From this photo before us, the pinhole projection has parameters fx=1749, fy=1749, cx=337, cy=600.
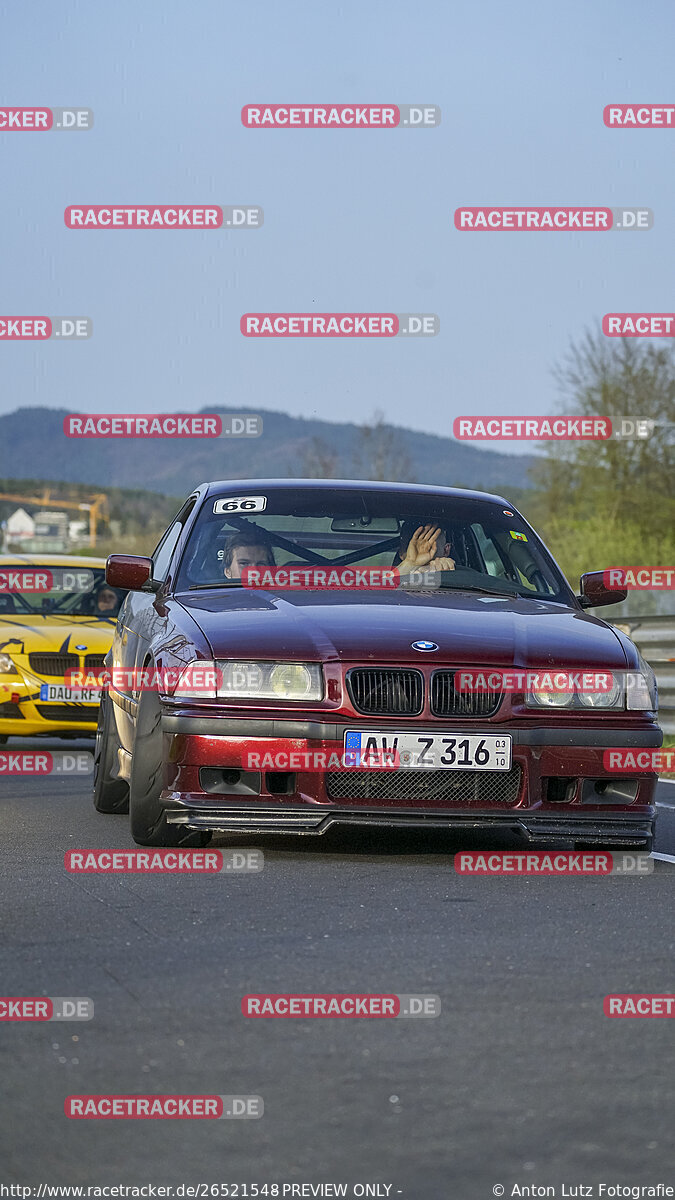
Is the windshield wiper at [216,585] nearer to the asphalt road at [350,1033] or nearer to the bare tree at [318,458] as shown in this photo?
the asphalt road at [350,1033]

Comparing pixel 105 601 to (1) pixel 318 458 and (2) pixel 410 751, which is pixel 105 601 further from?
(1) pixel 318 458

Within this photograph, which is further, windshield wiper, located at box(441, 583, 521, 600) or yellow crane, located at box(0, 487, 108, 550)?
yellow crane, located at box(0, 487, 108, 550)

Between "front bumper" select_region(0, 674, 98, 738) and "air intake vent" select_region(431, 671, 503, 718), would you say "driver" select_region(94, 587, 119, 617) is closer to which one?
"front bumper" select_region(0, 674, 98, 738)

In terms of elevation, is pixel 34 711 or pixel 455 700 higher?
pixel 455 700

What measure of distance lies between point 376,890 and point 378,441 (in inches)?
2406

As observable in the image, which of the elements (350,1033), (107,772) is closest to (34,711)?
(107,772)

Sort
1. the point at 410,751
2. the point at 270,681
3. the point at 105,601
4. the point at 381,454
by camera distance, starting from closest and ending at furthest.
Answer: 1. the point at 410,751
2. the point at 270,681
3. the point at 105,601
4. the point at 381,454

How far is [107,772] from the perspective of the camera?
8812 millimetres

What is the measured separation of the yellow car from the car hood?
6.50m

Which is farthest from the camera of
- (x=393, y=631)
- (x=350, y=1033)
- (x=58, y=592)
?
(x=58, y=592)

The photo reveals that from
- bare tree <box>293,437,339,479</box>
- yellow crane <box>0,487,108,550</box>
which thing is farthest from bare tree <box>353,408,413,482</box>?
yellow crane <box>0,487,108,550</box>

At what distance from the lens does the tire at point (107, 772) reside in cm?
869

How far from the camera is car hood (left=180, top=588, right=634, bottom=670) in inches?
268

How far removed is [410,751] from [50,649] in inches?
311
